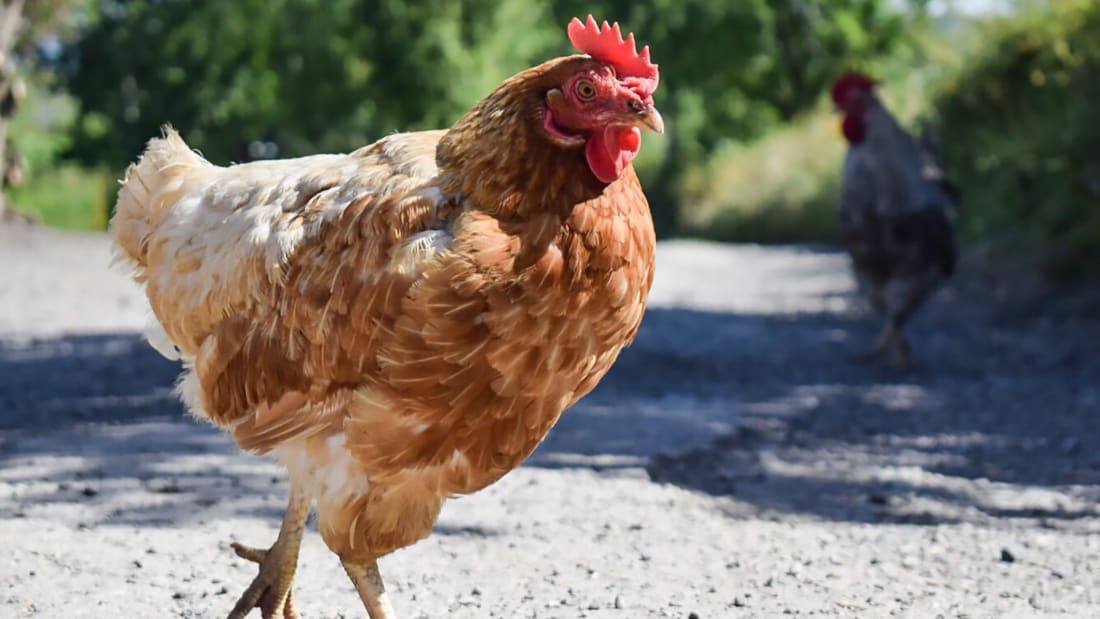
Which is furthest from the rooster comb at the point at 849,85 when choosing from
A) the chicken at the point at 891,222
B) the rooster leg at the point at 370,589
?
the rooster leg at the point at 370,589

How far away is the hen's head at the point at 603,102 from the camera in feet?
10.00

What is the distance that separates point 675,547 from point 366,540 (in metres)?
1.78

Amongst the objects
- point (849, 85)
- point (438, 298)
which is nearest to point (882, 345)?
point (849, 85)

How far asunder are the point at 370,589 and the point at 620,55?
1.59m

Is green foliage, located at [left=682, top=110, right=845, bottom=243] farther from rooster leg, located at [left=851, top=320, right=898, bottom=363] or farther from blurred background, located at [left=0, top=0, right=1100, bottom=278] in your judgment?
rooster leg, located at [left=851, top=320, right=898, bottom=363]

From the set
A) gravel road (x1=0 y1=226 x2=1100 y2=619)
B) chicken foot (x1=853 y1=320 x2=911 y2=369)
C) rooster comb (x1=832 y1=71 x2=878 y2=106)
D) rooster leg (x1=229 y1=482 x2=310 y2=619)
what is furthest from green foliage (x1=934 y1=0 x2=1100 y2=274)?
rooster leg (x1=229 y1=482 x2=310 y2=619)

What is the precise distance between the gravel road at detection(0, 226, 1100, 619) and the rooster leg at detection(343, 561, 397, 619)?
2.10 feet

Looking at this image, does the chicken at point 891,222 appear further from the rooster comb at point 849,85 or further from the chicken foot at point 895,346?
the rooster comb at point 849,85

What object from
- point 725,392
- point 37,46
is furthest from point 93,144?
point 725,392

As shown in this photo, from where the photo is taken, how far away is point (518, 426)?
3172 mm

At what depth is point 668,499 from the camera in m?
5.33

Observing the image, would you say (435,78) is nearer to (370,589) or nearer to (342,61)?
(342,61)

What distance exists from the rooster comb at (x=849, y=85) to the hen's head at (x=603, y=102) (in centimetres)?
666

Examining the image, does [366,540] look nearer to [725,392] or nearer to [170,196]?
[170,196]
